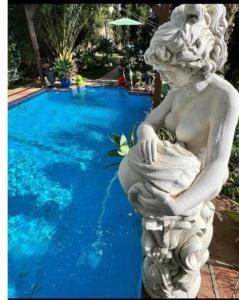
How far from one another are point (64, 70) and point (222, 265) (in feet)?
39.6

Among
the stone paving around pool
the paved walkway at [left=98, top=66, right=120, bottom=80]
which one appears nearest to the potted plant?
the paved walkway at [left=98, top=66, right=120, bottom=80]

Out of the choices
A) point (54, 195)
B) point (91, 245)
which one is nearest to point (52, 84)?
point (54, 195)

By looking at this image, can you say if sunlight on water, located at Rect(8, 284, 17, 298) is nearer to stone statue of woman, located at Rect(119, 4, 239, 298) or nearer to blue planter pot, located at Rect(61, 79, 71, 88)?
stone statue of woman, located at Rect(119, 4, 239, 298)

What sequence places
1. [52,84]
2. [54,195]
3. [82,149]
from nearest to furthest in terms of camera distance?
[54,195] → [82,149] → [52,84]

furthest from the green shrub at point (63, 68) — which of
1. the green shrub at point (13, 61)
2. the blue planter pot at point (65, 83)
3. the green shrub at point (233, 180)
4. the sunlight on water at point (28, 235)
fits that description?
the green shrub at point (233, 180)

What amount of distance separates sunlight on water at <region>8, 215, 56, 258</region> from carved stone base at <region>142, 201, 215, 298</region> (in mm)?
2720

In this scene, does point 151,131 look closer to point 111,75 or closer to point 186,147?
point 186,147

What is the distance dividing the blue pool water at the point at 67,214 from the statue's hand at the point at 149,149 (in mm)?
654

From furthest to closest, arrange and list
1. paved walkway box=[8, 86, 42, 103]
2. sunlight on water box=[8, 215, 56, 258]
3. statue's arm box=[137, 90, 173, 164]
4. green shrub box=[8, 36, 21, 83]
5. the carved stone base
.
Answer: green shrub box=[8, 36, 21, 83]
paved walkway box=[8, 86, 42, 103]
sunlight on water box=[8, 215, 56, 258]
the carved stone base
statue's arm box=[137, 90, 173, 164]

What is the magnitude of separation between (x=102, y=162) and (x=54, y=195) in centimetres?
146

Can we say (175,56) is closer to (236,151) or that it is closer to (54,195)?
(236,151)

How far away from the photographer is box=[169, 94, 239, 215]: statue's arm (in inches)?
60.2

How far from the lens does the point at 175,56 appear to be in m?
1.54

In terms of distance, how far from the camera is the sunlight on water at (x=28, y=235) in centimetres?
434
